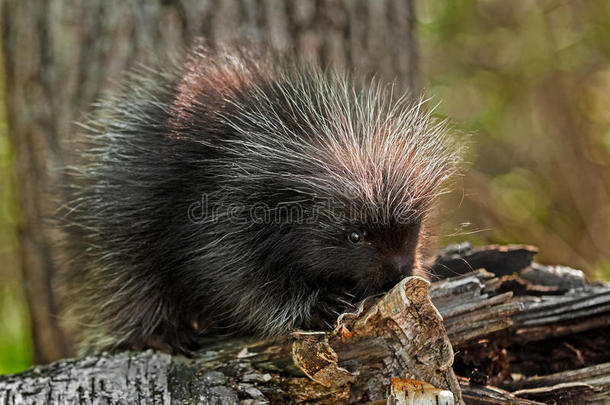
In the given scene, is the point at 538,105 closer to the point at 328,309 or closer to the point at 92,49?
the point at 92,49

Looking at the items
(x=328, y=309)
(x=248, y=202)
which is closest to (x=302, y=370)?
(x=328, y=309)

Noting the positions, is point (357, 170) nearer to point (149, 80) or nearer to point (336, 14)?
point (149, 80)

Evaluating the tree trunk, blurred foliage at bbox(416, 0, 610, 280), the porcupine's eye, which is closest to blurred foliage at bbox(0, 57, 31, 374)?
the tree trunk

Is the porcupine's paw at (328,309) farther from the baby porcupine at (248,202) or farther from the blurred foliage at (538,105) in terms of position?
the blurred foliage at (538,105)

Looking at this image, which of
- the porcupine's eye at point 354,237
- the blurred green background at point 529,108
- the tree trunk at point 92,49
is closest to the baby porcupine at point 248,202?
the porcupine's eye at point 354,237

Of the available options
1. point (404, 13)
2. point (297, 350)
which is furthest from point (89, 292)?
point (404, 13)

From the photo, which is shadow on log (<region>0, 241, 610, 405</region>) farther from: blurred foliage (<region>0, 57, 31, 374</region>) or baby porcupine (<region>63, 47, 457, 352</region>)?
blurred foliage (<region>0, 57, 31, 374</region>)
